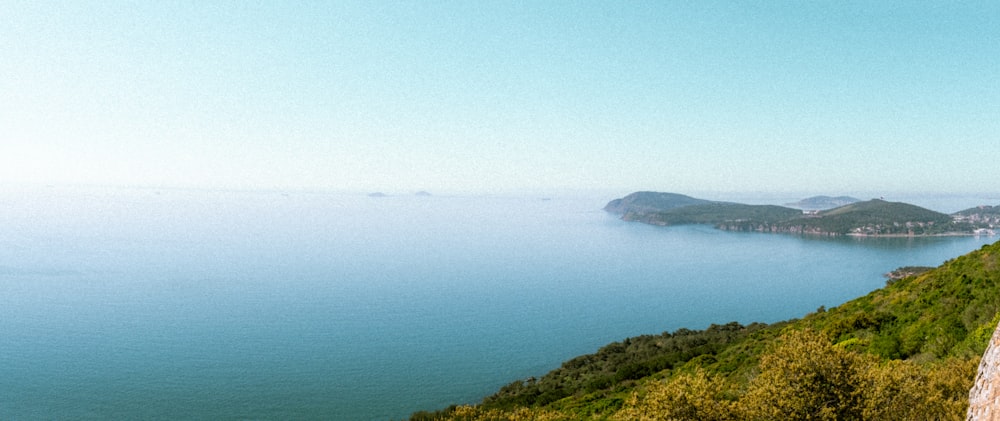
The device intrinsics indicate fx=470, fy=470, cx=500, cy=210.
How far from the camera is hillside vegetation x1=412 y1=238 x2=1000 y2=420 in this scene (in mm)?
15969

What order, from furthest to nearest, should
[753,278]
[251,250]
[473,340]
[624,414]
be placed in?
[251,250] < [753,278] < [473,340] < [624,414]

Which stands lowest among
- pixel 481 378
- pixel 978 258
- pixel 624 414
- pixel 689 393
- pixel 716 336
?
pixel 481 378

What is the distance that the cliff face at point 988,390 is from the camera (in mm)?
7473

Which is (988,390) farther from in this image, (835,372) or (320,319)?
(320,319)

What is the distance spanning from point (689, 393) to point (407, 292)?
387 feet

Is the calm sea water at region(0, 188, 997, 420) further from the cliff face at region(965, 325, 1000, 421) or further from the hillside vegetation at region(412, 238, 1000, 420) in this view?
the cliff face at region(965, 325, 1000, 421)

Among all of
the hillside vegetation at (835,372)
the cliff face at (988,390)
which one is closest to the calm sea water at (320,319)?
the hillside vegetation at (835,372)

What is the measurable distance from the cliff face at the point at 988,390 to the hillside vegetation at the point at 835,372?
8.28 m

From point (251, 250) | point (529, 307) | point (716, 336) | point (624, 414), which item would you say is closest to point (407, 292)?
point (529, 307)

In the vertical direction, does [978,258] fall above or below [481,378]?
above

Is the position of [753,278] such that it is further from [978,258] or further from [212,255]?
[212,255]

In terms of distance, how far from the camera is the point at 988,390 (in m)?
7.79

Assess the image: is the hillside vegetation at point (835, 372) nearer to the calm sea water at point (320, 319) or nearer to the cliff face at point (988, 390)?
the cliff face at point (988, 390)

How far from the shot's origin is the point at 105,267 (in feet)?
482
